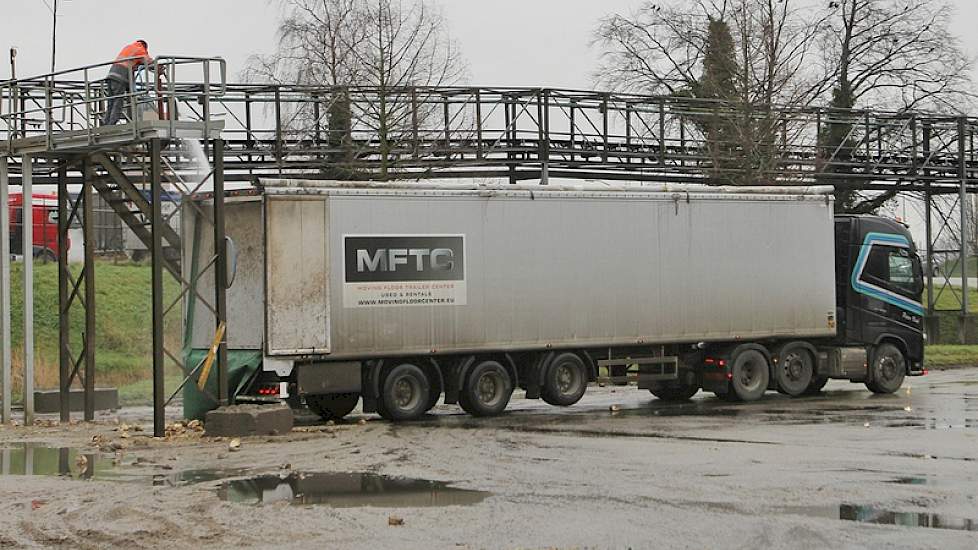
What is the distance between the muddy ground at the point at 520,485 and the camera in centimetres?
1117

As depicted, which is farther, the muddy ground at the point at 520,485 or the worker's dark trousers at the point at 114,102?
the worker's dark trousers at the point at 114,102

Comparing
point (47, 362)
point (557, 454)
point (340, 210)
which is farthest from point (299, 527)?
point (47, 362)

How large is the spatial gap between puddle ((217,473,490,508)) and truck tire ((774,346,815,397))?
11744 mm

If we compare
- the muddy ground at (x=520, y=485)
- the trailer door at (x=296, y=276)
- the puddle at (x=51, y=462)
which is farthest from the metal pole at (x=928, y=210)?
the puddle at (x=51, y=462)

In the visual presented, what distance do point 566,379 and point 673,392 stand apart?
3.71 meters

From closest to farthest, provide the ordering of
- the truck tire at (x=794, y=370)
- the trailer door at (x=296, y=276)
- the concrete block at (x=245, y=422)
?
the concrete block at (x=245, y=422) < the trailer door at (x=296, y=276) < the truck tire at (x=794, y=370)

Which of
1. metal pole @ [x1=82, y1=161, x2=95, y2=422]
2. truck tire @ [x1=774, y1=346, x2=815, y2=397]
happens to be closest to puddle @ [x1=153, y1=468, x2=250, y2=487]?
metal pole @ [x1=82, y1=161, x2=95, y2=422]

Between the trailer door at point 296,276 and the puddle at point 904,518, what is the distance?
30.4 feet

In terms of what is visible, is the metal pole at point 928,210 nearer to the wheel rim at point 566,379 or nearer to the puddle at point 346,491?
the wheel rim at point 566,379

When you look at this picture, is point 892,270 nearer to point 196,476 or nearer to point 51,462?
point 196,476

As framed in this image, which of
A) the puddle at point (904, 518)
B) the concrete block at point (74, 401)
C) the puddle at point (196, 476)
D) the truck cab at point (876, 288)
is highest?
the truck cab at point (876, 288)

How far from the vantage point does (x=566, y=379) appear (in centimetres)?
2247

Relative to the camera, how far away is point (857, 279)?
84.8 ft

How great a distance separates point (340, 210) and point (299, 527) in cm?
911
